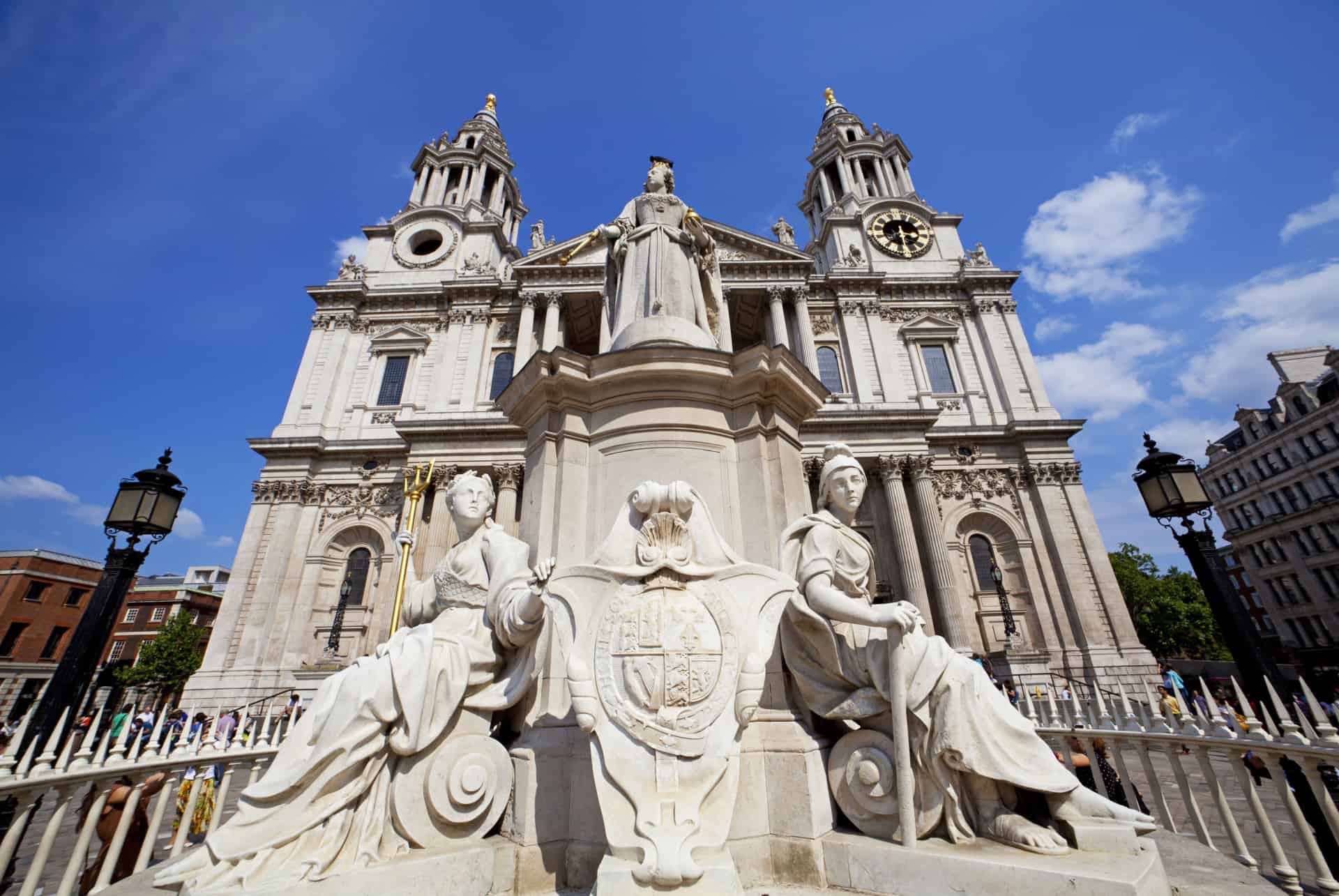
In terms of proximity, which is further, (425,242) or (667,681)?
Result: (425,242)

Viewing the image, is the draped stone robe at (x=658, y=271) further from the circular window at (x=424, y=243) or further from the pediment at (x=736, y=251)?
the circular window at (x=424, y=243)

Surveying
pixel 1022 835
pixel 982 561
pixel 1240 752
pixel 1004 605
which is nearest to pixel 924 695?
pixel 1022 835

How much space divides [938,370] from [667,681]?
25993 mm

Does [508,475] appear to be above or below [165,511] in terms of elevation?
above

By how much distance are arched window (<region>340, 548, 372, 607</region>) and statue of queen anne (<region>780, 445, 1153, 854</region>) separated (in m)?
21.7

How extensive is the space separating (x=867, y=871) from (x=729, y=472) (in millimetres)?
2326

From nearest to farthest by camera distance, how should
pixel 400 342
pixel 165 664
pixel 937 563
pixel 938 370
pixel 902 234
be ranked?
1. pixel 937 563
2. pixel 938 370
3. pixel 400 342
4. pixel 165 664
5. pixel 902 234

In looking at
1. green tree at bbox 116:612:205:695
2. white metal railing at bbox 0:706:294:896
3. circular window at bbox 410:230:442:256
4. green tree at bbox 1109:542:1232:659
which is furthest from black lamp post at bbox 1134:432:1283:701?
green tree at bbox 116:612:205:695

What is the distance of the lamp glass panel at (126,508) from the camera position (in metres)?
7.08

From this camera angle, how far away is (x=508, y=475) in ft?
63.9

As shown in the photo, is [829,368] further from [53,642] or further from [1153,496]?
[53,642]

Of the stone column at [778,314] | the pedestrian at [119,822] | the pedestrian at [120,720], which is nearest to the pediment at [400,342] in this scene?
the stone column at [778,314]

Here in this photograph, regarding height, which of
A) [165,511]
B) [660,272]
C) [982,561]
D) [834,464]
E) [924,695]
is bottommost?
[924,695]

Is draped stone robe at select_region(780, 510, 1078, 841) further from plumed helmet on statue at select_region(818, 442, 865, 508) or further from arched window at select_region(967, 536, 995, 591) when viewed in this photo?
arched window at select_region(967, 536, 995, 591)
